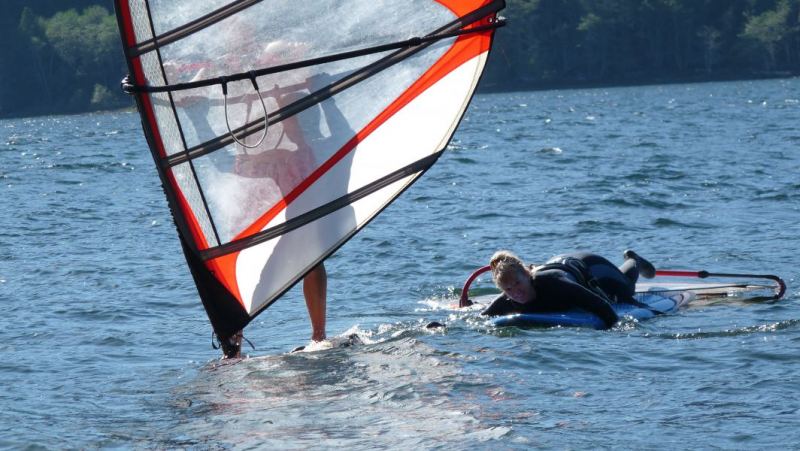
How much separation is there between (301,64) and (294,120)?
0.37 metres

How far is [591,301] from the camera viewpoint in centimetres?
877

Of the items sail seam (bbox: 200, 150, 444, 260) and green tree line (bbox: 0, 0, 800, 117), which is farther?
green tree line (bbox: 0, 0, 800, 117)

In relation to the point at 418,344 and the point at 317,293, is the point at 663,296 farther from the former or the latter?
the point at 317,293

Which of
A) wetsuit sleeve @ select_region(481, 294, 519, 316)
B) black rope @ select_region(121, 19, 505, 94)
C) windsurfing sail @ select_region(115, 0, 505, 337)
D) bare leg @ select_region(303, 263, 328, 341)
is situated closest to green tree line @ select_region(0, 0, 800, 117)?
wetsuit sleeve @ select_region(481, 294, 519, 316)

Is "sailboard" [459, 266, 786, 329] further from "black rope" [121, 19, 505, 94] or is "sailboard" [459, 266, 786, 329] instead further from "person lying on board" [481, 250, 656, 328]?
"black rope" [121, 19, 505, 94]

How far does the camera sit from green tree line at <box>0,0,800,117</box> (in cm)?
10162

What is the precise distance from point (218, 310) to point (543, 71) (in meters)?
97.2

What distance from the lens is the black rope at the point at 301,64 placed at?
695cm

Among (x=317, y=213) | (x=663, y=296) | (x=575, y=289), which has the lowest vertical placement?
(x=663, y=296)

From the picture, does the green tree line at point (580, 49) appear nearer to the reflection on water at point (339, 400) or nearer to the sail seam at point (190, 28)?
the reflection on water at point (339, 400)

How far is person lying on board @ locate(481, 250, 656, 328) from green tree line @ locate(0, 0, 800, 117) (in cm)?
9129

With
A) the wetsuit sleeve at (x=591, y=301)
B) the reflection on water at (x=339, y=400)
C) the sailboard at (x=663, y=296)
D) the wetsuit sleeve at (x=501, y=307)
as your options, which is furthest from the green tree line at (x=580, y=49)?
the reflection on water at (x=339, y=400)

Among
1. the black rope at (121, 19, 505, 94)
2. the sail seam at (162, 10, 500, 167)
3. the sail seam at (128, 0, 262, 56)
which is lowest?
the sail seam at (162, 10, 500, 167)

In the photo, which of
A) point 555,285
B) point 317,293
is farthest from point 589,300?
point 317,293
